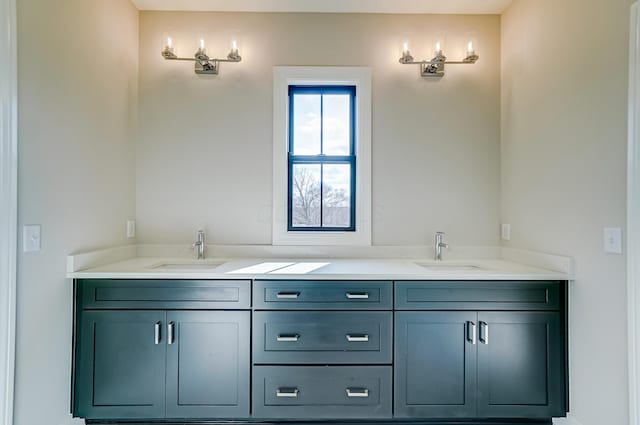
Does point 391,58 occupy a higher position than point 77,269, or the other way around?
point 391,58

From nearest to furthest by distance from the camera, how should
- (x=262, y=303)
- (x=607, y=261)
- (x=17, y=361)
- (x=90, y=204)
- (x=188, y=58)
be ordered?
1. (x=17, y=361)
2. (x=607, y=261)
3. (x=262, y=303)
4. (x=90, y=204)
5. (x=188, y=58)

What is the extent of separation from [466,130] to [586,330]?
151cm

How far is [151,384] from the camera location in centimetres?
192

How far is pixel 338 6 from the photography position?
2.50 m

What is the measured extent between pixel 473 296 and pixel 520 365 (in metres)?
0.47

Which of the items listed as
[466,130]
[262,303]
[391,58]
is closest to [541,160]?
[466,130]

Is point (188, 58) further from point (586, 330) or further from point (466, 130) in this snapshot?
point (586, 330)

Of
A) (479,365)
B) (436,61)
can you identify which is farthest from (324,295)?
(436,61)

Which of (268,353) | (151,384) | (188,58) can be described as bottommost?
(151,384)

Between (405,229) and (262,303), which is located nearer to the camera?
(262,303)

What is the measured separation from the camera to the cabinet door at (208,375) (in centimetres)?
192

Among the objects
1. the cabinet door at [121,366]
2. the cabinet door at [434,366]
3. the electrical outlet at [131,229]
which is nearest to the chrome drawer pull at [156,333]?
the cabinet door at [121,366]

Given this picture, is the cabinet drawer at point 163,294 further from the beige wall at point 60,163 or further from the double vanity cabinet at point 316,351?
the beige wall at point 60,163

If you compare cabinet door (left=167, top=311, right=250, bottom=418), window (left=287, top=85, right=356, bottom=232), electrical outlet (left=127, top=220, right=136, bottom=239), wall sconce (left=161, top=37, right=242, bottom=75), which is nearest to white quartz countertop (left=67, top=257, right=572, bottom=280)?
electrical outlet (left=127, top=220, right=136, bottom=239)
